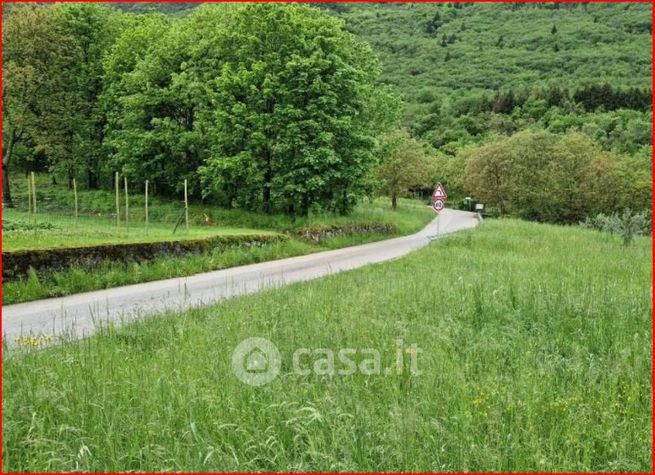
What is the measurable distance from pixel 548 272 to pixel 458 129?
127846mm

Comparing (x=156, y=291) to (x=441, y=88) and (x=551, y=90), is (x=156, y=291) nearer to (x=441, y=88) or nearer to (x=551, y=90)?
(x=551, y=90)

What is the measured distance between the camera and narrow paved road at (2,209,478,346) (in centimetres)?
963

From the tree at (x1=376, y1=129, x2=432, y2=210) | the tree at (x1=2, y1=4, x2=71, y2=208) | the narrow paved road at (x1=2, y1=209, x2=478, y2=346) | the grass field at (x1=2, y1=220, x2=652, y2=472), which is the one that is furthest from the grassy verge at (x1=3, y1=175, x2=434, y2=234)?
the grass field at (x1=2, y1=220, x2=652, y2=472)

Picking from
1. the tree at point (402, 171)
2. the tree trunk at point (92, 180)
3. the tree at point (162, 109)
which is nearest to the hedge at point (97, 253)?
the tree at point (162, 109)

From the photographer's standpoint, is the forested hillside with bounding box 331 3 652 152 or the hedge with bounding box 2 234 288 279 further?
the forested hillside with bounding box 331 3 652 152

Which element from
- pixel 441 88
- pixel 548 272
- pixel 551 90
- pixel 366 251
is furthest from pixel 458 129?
pixel 548 272

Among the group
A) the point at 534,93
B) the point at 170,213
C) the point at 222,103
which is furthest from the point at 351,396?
the point at 534,93

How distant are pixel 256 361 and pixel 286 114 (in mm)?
24091

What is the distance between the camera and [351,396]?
17.0 ft

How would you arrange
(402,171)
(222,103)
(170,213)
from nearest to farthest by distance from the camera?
1. (222,103)
2. (170,213)
3. (402,171)

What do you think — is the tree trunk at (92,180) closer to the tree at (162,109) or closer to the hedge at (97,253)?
the tree at (162,109)

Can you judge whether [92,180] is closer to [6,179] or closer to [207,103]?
[6,179]

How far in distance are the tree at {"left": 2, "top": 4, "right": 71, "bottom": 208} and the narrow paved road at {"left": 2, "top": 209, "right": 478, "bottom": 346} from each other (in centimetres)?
2508

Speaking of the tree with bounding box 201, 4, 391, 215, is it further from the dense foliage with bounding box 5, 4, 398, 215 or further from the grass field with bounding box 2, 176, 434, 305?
the grass field with bounding box 2, 176, 434, 305
